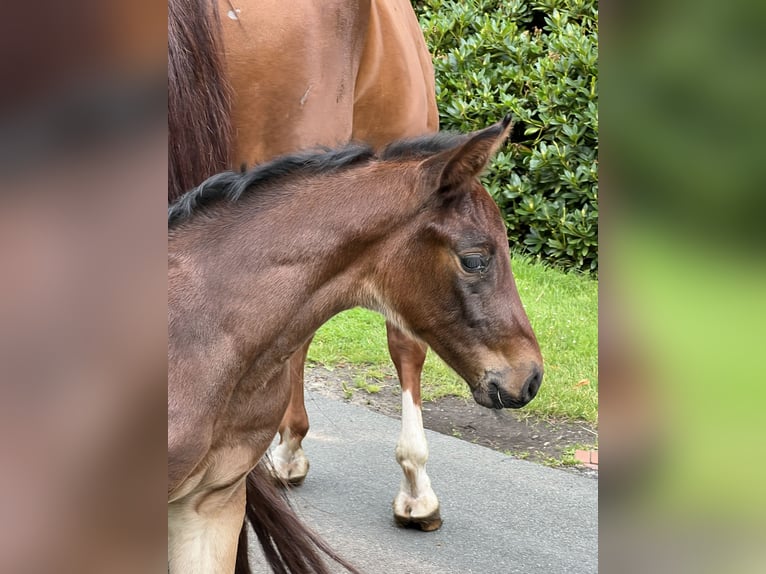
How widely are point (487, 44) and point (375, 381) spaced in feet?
10.3

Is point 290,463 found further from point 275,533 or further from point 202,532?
point 202,532

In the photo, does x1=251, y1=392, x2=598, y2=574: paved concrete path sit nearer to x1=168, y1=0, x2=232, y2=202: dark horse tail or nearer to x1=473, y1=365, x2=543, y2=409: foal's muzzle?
x1=473, y1=365, x2=543, y2=409: foal's muzzle

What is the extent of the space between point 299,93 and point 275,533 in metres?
1.38

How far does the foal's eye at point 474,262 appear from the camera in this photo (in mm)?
2039

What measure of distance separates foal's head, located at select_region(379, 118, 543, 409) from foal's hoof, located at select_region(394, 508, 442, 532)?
133cm

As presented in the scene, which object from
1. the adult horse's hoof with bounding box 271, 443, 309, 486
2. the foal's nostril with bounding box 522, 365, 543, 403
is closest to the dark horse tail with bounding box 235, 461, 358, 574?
the foal's nostril with bounding box 522, 365, 543, 403

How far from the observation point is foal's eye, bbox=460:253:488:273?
6.69ft

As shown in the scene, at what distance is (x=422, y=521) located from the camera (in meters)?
3.41

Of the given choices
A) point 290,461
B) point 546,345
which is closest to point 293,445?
point 290,461

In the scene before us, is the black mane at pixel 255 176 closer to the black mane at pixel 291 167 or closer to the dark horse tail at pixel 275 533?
the black mane at pixel 291 167

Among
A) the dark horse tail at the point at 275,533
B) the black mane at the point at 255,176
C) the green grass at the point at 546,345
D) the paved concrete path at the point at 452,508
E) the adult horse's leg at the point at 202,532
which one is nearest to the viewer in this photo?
the black mane at the point at 255,176
